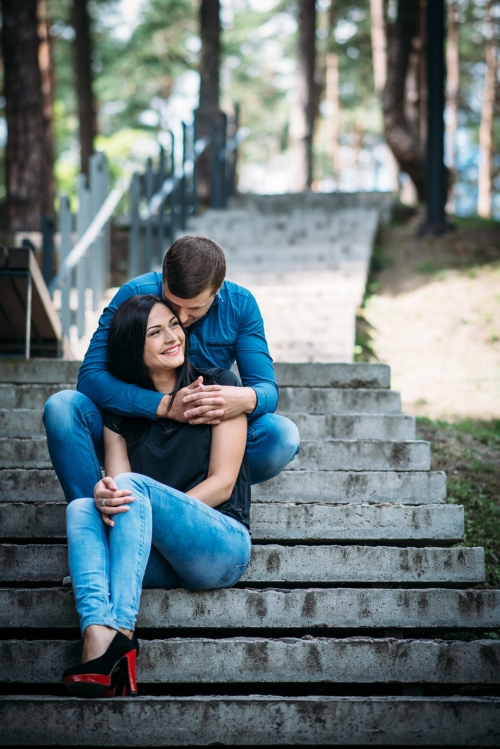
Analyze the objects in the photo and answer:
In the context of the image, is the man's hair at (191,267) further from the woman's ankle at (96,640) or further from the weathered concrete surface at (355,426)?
the weathered concrete surface at (355,426)

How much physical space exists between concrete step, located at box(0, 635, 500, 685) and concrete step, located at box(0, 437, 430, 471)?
107 cm

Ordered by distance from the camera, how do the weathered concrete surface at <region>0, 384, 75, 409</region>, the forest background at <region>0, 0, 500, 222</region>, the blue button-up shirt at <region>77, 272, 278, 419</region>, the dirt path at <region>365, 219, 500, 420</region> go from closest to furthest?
1. the blue button-up shirt at <region>77, 272, 278, 419</region>
2. the weathered concrete surface at <region>0, 384, 75, 409</region>
3. the dirt path at <region>365, 219, 500, 420</region>
4. the forest background at <region>0, 0, 500, 222</region>

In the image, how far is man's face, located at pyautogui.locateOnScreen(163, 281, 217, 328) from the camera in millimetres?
2709

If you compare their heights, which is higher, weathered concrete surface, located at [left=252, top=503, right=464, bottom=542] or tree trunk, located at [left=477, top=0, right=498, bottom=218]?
tree trunk, located at [left=477, top=0, right=498, bottom=218]

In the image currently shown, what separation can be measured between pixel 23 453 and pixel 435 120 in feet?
22.9

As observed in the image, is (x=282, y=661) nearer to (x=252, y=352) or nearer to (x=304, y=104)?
(x=252, y=352)

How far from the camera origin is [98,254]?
259 inches

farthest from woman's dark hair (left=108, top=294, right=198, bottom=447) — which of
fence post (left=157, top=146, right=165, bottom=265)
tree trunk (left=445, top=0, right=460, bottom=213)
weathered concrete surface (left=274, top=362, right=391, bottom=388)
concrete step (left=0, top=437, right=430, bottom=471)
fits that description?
tree trunk (left=445, top=0, right=460, bottom=213)

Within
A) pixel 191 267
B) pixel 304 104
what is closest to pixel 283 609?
pixel 191 267

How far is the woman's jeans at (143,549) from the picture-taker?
88.1 inches

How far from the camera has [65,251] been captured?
6.14 meters

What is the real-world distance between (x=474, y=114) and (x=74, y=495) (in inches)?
859

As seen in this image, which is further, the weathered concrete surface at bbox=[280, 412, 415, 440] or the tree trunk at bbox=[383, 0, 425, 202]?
the tree trunk at bbox=[383, 0, 425, 202]

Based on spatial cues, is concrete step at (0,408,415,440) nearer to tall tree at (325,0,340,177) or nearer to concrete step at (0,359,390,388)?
concrete step at (0,359,390,388)
